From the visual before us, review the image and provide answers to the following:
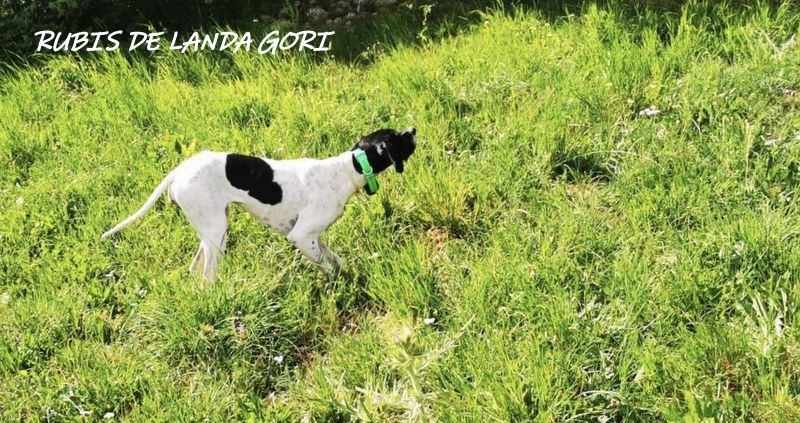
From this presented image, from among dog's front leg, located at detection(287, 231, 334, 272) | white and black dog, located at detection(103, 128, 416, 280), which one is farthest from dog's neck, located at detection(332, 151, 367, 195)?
dog's front leg, located at detection(287, 231, 334, 272)

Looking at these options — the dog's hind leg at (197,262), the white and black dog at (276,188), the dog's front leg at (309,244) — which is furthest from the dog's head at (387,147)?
the dog's hind leg at (197,262)

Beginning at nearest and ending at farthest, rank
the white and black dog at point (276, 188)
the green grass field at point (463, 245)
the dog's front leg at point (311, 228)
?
1. the green grass field at point (463, 245)
2. the white and black dog at point (276, 188)
3. the dog's front leg at point (311, 228)

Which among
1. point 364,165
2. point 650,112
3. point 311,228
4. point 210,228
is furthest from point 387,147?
point 650,112

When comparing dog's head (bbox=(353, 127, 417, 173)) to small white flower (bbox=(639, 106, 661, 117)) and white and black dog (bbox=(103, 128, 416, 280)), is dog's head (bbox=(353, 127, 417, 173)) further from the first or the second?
small white flower (bbox=(639, 106, 661, 117))

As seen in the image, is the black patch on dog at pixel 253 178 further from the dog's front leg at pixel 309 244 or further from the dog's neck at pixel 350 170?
the dog's neck at pixel 350 170

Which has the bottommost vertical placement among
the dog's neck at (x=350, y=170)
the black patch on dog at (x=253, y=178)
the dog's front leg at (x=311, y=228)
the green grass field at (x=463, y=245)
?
the green grass field at (x=463, y=245)

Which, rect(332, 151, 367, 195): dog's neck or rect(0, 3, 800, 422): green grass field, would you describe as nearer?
rect(0, 3, 800, 422): green grass field

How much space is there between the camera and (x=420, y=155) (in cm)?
407

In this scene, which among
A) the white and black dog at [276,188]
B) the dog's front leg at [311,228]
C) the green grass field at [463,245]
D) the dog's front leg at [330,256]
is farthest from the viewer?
the dog's front leg at [330,256]

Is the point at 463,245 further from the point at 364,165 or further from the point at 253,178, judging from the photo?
the point at 253,178

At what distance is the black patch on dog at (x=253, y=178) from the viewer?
306 cm

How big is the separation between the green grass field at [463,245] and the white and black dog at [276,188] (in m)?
0.32

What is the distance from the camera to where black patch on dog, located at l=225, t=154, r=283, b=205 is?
121 inches

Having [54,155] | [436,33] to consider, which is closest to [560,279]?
A: [436,33]
